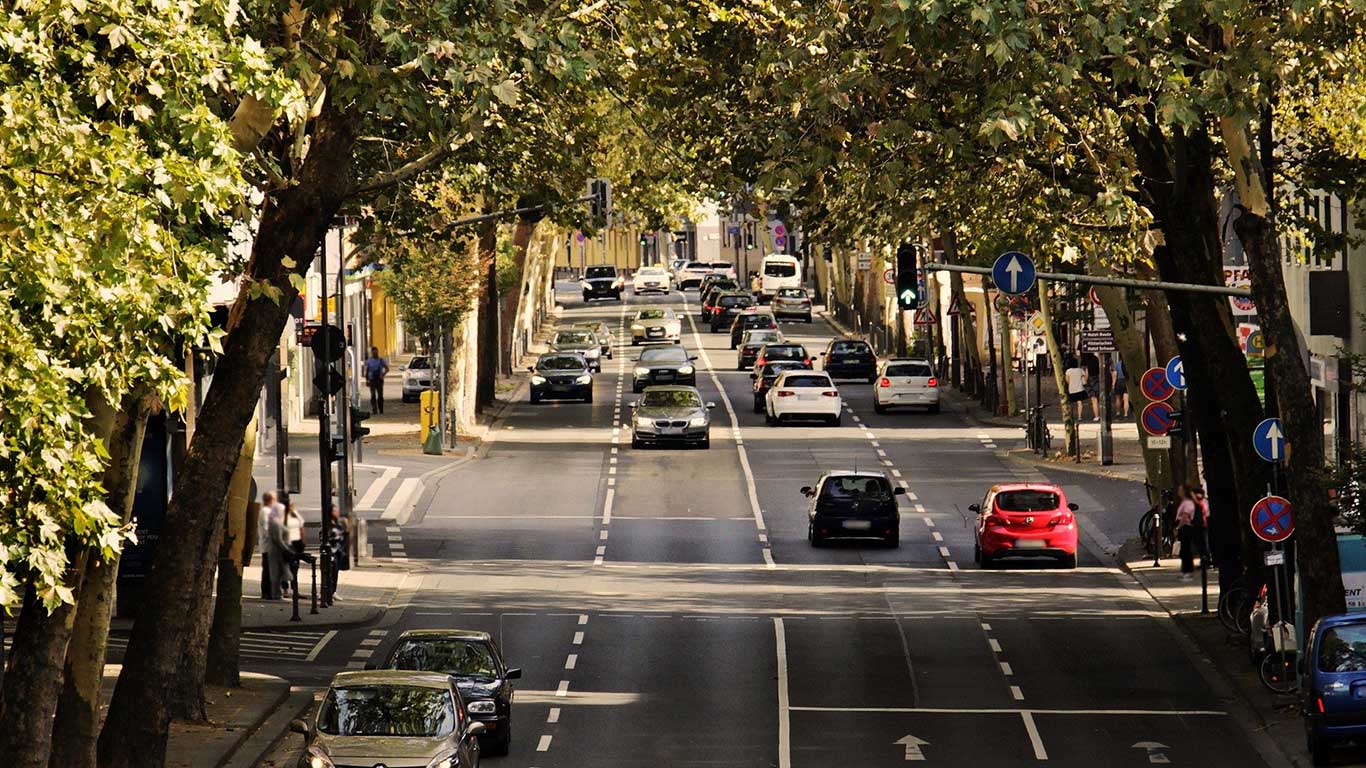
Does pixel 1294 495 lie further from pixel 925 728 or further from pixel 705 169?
pixel 705 169

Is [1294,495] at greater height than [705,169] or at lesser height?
lesser

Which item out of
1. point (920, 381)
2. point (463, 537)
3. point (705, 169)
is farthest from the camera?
point (920, 381)

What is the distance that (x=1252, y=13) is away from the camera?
72.4 feet

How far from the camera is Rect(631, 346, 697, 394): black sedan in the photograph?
72.1 metres

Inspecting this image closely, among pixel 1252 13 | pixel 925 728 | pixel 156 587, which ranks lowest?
pixel 925 728

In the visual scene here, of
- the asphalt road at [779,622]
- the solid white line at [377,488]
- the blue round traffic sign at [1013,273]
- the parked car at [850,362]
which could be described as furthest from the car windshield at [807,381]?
the blue round traffic sign at [1013,273]

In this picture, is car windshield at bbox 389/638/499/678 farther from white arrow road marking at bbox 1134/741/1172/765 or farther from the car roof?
white arrow road marking at bbox 1134/741/1172/765

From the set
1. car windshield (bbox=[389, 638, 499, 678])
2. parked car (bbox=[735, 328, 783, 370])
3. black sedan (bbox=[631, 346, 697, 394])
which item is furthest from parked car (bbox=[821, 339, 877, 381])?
car windshield (bbox=[389, 638, 499, 678])

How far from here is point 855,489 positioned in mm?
41406

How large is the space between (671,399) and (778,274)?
2551 inches

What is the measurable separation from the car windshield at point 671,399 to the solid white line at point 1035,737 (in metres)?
32.0

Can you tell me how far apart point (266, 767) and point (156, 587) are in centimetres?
318

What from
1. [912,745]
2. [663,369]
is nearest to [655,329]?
[663,369]

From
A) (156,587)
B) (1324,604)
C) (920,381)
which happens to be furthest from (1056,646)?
(920,381)
